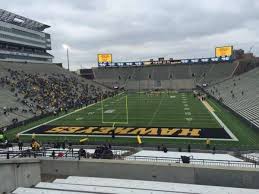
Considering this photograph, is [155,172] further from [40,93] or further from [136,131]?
[40,93]

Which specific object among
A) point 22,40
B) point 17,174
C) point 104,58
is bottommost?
point 17,174

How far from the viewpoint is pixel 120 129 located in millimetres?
30781

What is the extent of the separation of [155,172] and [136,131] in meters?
17.3

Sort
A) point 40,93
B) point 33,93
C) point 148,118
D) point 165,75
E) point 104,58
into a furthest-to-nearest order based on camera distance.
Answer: point 104,58 < point 165,75 < point 40,93 < point 33,93 < point 148,118

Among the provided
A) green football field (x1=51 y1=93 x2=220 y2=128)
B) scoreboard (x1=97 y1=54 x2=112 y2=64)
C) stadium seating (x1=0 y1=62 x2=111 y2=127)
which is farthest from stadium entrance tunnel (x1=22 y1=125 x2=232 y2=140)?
scoreboard (x1=97 y1=54 x2=112 y2=64)

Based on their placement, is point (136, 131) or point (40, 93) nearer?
point (136, 131)

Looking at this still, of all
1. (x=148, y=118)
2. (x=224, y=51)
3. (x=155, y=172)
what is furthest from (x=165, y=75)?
(x=155, y=172)

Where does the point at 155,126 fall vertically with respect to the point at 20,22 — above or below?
below

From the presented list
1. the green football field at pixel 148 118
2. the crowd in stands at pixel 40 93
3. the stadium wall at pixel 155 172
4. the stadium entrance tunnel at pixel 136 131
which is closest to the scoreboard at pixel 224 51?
the crowd in stands at pixel 40 93

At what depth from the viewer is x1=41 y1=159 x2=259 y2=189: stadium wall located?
11523 mm

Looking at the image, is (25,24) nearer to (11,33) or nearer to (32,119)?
(11,33)

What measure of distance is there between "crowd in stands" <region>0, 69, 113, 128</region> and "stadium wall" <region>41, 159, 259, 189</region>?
23048mm

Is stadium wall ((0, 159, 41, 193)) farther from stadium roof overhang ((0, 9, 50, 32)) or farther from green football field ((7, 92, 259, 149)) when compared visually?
stadium roof overhang ((0, 9, 50, 32))

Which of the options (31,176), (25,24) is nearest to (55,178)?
(31,176)
